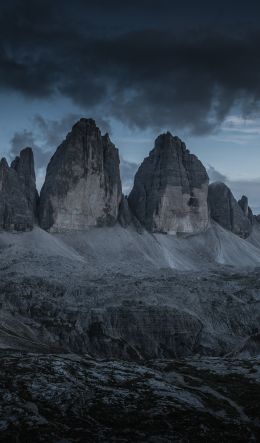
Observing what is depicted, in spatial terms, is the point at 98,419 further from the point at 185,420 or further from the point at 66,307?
the point at 66,307

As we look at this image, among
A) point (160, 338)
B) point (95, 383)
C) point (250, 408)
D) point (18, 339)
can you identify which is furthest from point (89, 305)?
point (250, 408)

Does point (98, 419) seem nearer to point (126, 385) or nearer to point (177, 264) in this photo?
point (126, 385)

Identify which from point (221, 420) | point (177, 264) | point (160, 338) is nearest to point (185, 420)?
point (221, 420)

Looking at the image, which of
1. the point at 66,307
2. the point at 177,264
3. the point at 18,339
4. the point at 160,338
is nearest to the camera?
the point at 18,339

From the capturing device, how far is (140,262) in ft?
601

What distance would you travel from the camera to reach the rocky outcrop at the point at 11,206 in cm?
18762

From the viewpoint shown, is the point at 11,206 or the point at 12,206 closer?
the point at 11,206

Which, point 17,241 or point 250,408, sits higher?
point 17,241

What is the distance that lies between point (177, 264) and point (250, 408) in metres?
150

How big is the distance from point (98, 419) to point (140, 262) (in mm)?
143053

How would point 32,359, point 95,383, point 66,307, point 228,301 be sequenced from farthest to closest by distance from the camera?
point 228,301 < point 66,307 < point 32,359 < point 95,383

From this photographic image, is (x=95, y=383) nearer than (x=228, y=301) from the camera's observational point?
Yes

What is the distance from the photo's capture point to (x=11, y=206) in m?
190

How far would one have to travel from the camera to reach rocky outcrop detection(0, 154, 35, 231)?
Result: 7387 inches
